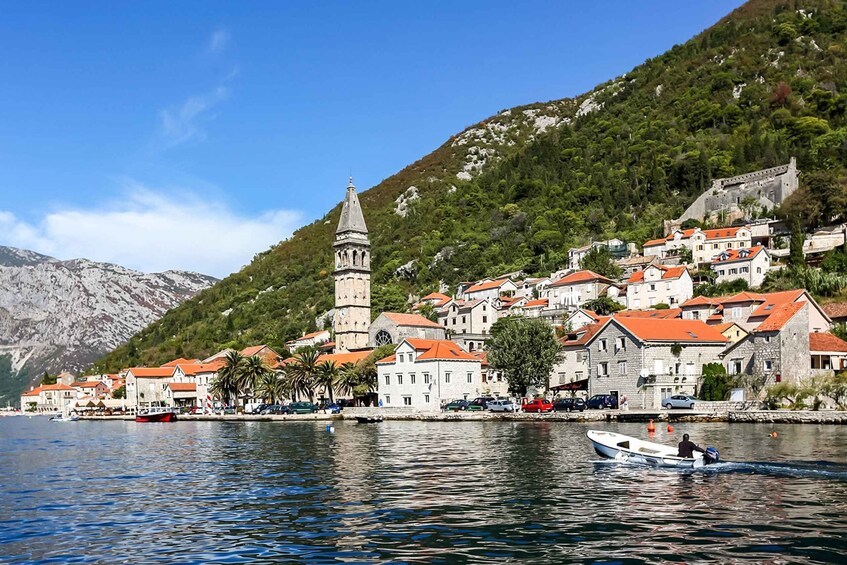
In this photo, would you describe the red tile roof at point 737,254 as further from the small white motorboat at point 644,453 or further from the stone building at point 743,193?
the small white motorboat at point 644,453

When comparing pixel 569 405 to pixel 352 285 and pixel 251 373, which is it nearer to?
pixel 251 373

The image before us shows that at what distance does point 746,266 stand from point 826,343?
131ft

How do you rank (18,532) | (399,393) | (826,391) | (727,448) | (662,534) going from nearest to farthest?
(662,534), (18,532), (727,448), (826,391), (399,393)

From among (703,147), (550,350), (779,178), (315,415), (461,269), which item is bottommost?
(315,415)

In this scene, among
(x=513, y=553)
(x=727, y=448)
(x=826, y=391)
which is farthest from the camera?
(x=826, y=391)

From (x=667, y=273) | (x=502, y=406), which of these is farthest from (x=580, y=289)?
(x=502, y=406)

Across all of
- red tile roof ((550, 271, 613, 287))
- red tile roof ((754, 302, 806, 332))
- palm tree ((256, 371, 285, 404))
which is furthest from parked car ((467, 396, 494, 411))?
red tile roof ((550, 271, 613, 287))

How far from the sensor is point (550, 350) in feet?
262

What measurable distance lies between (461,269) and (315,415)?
246 ft

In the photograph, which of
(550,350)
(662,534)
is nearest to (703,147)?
(550,350)

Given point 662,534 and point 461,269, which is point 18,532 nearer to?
point 662,534

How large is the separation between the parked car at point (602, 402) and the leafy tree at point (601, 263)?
53.1 m

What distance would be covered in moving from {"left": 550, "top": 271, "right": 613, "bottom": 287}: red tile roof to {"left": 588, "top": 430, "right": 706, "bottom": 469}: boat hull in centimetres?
7998

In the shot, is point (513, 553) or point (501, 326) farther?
point (501, 326)
